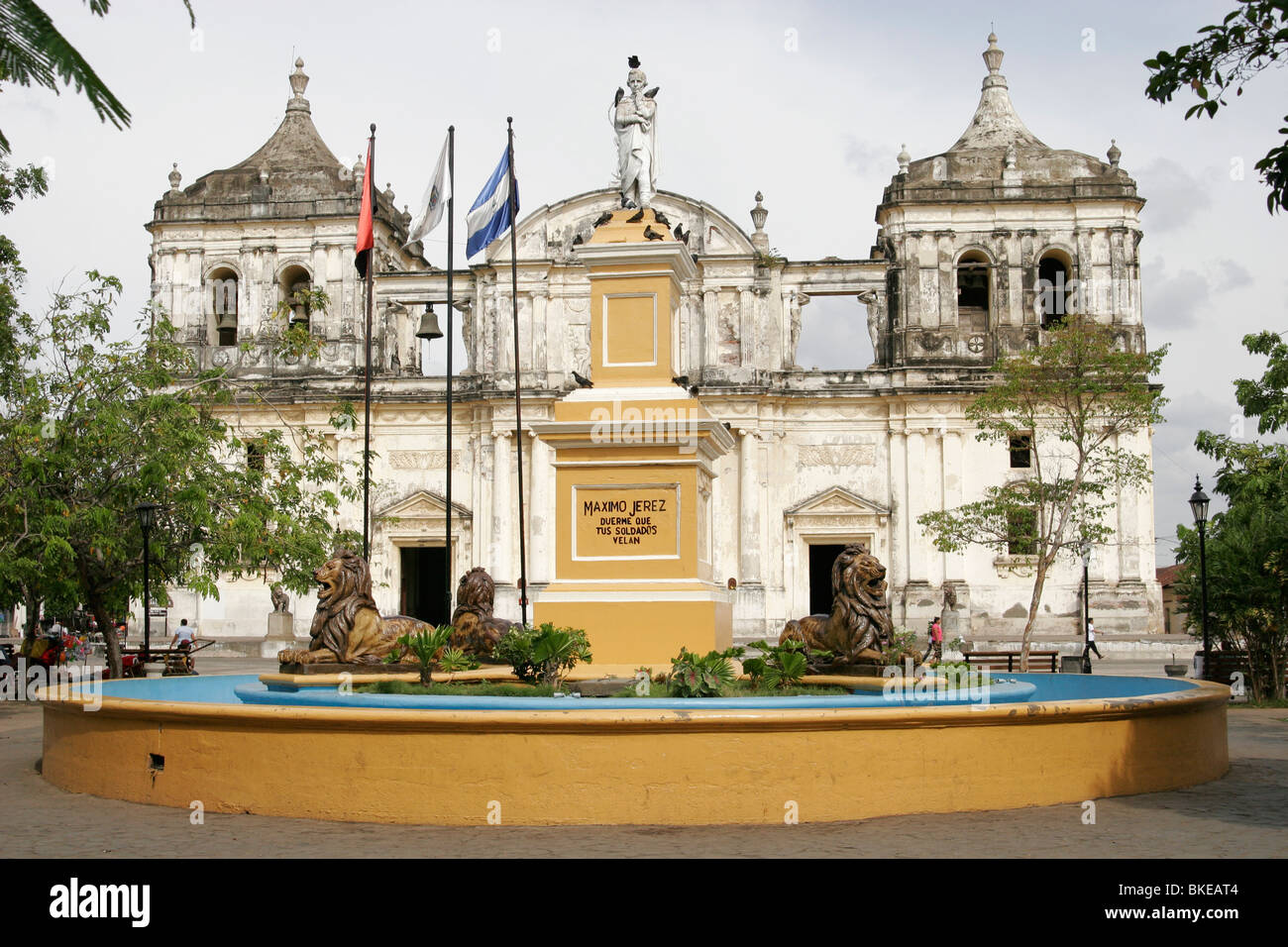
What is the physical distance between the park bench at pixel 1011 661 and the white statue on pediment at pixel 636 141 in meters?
10.4

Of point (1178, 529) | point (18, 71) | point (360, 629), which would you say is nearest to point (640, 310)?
point (360, 629)

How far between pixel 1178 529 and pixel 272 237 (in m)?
25.7

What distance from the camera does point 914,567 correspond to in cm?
3491

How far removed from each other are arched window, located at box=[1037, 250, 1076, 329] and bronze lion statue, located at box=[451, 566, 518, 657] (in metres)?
27.1

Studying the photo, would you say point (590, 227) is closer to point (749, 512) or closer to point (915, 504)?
point (749, 512)

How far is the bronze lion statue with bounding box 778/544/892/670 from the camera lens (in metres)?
10.9

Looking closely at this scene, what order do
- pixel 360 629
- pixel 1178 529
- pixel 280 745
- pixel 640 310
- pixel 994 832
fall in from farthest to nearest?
pixel 1178 529
pixel 640 310
pixel 360 629
pixel 280 745
pixel 994 832

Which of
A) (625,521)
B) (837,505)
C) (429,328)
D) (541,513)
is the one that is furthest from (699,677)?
(837,505)

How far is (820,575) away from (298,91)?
2138 cm

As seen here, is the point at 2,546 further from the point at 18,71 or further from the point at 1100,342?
the point at 1100,342

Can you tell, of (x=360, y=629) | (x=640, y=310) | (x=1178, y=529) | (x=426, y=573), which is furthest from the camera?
(x=426, y=573)

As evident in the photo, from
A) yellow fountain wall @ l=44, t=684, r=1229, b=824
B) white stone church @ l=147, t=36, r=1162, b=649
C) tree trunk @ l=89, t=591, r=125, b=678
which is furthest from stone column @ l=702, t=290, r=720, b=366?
yellow fountain wall @ l=44, t=684, r=1229, b=824

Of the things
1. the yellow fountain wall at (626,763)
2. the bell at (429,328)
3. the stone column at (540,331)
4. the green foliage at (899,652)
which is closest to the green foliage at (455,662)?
the yellow fountain wall at (626,763)

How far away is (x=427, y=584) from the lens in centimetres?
4059
